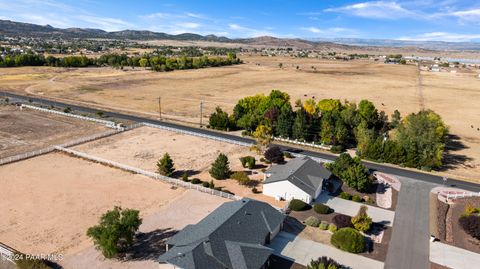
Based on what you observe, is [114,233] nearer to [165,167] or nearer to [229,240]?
[229,240]

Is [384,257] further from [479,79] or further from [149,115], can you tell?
[479,79]

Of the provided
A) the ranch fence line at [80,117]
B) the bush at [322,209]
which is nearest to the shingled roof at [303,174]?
the bush at [322,209]

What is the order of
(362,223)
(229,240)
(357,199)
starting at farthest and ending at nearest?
(357,199)
(362,223)
(229,240)

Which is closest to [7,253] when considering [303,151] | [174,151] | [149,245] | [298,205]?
[149,245]

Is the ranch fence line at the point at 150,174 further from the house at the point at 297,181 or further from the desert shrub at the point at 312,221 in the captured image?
the desert shrub at the point at 312,221

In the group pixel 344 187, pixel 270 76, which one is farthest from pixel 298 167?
pixel 270 76

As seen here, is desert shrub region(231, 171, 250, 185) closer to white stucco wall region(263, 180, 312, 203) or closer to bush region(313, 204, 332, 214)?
white stucco wall region(263, 180, 312, 203)

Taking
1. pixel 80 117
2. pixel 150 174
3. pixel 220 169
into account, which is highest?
pixel 80 117
